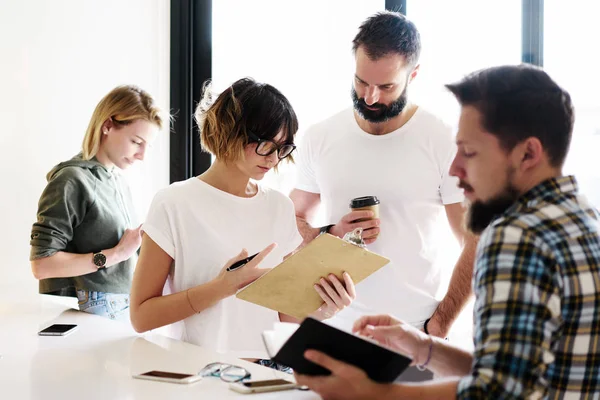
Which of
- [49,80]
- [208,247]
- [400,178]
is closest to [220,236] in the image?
[208,247]

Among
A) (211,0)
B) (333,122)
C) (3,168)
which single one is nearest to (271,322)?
(333,122)

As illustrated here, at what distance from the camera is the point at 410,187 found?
8.00 feet

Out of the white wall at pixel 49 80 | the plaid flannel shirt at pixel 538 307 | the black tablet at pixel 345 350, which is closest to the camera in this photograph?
the plaid flannel shirt at pixel 538 307

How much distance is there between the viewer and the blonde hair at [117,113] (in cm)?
277

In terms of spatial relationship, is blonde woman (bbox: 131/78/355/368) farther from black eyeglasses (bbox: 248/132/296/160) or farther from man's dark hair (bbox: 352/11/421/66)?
man's dark hair (bbox: 352/11/421/66)

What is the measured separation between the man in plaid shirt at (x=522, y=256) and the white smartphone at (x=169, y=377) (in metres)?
0.44

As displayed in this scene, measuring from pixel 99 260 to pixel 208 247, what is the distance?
0.75 m

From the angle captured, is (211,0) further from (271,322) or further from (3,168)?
(271,322)

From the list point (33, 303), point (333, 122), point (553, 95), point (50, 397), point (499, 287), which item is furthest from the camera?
point (33, 303)

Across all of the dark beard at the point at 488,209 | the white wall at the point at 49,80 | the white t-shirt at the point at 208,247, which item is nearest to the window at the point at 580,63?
the white t-shirt at the point at 208,247

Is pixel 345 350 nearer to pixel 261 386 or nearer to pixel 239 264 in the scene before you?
pixel 261 386

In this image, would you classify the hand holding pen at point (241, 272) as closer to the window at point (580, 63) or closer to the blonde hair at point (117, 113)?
the blonde hair at point (117, 113)

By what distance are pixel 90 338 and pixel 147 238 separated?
0.42 metres

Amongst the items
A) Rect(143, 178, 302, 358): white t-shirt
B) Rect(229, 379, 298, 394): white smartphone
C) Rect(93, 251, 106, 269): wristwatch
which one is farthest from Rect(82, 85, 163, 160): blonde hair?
Rect(229, 379, 298, 394): white smartphone
